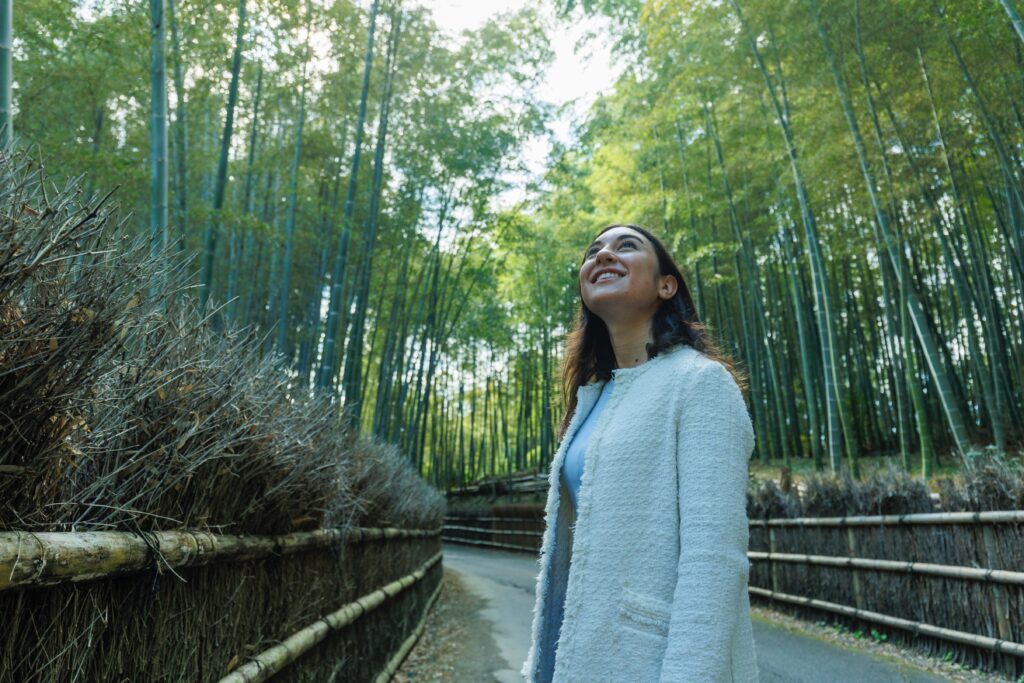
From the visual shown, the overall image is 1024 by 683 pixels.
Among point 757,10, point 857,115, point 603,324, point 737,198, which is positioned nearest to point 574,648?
point 603,324

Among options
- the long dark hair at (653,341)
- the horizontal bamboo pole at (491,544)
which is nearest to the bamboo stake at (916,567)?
the long dark hair at (653,341)

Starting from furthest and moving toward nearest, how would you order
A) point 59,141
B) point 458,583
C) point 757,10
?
1. point 458,583
2. point 757,10
3. point 59,141

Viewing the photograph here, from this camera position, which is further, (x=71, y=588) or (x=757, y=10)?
(x=757, y=10)

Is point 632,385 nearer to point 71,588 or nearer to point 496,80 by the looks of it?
point 71,588

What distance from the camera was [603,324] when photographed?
1.57 meters

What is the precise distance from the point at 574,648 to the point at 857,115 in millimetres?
8555

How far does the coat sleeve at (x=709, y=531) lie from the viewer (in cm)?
97

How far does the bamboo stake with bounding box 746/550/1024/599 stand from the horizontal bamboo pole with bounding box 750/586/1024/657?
189 millimetres

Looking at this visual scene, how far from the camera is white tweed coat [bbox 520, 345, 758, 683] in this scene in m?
0.99

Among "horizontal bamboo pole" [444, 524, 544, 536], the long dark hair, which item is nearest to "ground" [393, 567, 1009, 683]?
the long dark hair

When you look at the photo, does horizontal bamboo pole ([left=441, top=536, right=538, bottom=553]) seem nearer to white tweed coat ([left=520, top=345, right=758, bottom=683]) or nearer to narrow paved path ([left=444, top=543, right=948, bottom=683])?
narrow paved path ([left=444, top=543, right=948, bottom=683])

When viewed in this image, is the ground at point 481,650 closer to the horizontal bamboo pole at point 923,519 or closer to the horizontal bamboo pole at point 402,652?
the horizontal bamboo pole at point 402,652

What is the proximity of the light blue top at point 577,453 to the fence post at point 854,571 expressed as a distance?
484 centimetres

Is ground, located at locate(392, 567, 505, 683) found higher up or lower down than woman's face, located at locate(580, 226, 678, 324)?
lower down
